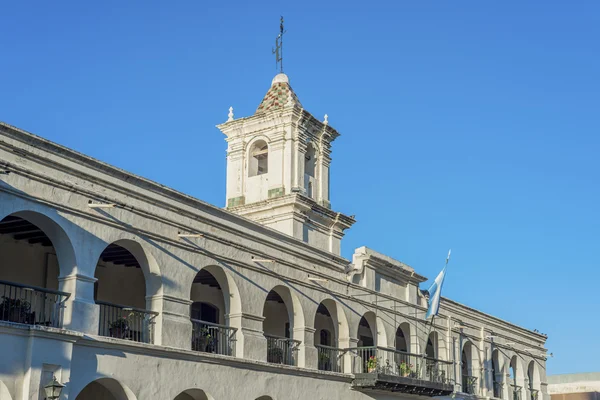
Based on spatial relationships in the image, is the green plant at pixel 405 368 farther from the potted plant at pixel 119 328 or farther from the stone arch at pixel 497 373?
the potted plant at pixel 119 328

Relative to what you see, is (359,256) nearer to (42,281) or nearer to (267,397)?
(267,397)

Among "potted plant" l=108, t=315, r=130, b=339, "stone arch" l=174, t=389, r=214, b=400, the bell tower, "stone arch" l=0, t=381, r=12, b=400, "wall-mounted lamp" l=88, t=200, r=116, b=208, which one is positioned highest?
the bell tower

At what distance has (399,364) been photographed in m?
29.6

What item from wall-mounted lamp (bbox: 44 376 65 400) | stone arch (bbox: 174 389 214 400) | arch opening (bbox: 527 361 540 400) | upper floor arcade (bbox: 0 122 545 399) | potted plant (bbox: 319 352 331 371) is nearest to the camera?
wall-mounted lamp (bbox: 44 376 65 400)

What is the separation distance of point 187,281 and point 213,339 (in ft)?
6.80

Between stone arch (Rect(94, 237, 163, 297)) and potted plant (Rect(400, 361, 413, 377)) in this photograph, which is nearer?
stone arch (Rect(94, 237, 163, 297))

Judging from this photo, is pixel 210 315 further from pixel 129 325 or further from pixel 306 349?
pixel 129 325

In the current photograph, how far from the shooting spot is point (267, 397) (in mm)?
23578

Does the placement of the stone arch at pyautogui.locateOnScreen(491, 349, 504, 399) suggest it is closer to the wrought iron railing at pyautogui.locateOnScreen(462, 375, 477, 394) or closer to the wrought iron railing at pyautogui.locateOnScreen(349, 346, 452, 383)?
the wrought iron railing at pyautogui.locateOnScreen(462, 375, 477, 394)

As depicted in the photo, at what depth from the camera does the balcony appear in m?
27.0

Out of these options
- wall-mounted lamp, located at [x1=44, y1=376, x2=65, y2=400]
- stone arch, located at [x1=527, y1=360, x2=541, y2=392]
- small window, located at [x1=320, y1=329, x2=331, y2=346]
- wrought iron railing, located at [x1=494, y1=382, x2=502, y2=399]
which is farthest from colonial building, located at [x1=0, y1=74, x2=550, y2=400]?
stone arch, located at [x1=527, y1=360, x2=541, y2=392]

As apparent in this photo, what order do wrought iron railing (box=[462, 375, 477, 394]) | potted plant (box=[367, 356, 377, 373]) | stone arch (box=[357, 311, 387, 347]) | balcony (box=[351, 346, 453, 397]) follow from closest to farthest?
balcony (box=[351, 346, 453, 397]) < potted plant (box=[367, 356, 377, 373]) < stone arch (box=[357, 311, 387, 347]) < wrought iron railing (box=[462, 375, 477, 394])

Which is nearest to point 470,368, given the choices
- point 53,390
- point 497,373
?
point 497,373

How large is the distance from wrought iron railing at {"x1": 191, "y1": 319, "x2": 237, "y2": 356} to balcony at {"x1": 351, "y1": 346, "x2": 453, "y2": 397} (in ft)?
19.1
